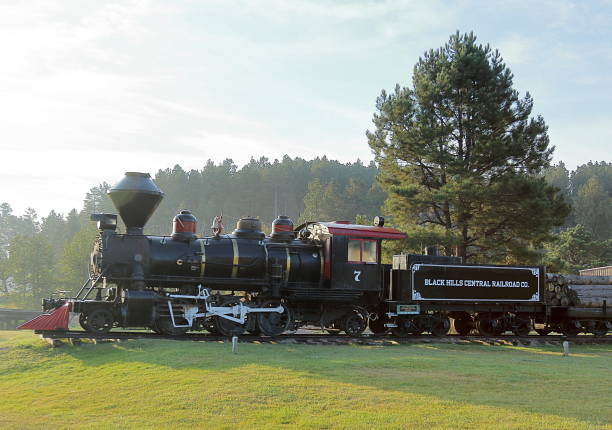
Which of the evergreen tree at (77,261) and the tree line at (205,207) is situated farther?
the tree line at (205,207)

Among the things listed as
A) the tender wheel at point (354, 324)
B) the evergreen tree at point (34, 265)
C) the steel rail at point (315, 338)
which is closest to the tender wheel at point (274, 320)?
the steel rail at point (315, 338)

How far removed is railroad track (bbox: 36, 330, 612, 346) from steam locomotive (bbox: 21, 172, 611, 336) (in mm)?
371

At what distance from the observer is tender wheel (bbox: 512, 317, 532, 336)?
834 inches

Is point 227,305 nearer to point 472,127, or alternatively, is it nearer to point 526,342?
point 526,342

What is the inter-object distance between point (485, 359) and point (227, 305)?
716 cm

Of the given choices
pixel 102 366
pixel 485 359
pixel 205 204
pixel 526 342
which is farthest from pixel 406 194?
pixel 205 204

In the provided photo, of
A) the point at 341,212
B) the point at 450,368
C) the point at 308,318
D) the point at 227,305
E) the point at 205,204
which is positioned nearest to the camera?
the point at 450,368

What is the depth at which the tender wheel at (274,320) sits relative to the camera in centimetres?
1777

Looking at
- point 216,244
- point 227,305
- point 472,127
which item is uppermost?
point 472,127

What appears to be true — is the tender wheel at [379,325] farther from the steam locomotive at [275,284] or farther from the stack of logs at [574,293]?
the stack of logs at [574,293]

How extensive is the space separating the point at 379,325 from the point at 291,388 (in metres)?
11.2

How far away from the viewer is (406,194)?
29156 millimetres

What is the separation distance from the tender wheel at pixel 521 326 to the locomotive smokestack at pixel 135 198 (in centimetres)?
1258

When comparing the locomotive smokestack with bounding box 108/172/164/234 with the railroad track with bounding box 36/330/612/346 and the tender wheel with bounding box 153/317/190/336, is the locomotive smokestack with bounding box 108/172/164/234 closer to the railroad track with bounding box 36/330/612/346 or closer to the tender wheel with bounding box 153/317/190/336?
the tender wheel with bounding box 153/317/190/336
